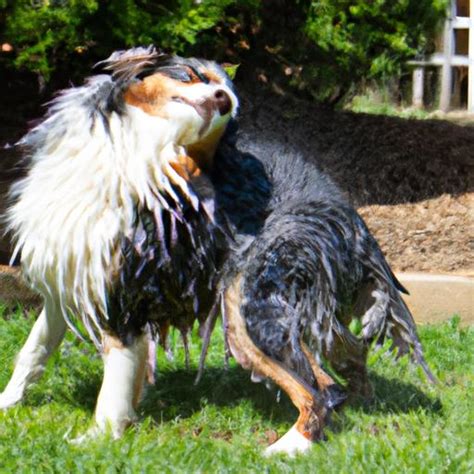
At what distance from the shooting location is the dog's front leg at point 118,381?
457 centimetres

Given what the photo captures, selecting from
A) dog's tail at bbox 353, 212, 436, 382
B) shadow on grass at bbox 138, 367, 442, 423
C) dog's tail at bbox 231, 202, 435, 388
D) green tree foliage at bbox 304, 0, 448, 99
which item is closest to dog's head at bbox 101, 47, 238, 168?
dog's tail at bbox 231, 202, 435, 388

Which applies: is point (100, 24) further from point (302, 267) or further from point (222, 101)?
point (302, 267)

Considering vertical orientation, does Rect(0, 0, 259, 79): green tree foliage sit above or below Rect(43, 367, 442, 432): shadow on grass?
above

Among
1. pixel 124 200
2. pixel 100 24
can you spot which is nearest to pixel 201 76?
pixel 124 200

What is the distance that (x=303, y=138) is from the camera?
28.0 feet

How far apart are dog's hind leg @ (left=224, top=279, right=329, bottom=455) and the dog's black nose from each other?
667mm

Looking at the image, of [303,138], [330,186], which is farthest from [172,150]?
[303,138]

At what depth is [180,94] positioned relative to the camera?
434 cm

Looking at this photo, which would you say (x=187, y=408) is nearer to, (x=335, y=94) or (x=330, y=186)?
(x=330, y=186)

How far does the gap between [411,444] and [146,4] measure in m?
3.94

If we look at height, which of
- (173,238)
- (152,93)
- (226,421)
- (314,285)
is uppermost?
(152,93)

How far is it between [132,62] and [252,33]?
3.93 m

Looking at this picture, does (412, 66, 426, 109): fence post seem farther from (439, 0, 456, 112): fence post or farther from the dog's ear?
the dog's ear

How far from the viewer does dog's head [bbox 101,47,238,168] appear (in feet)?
14.2
